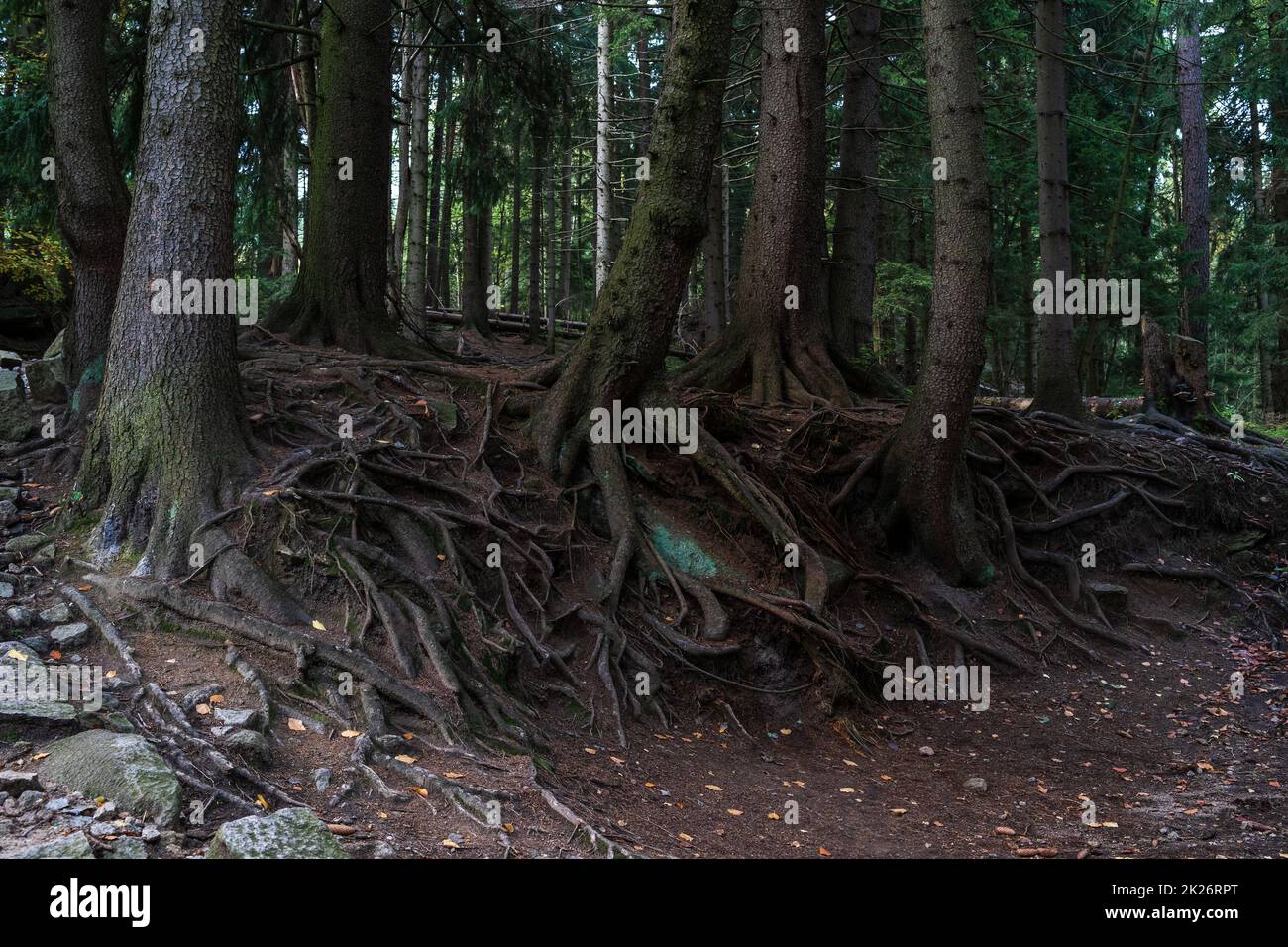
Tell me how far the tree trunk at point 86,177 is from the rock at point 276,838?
5.32 metres

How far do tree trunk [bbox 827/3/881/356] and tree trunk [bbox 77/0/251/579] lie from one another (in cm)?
823

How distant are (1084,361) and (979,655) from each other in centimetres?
1006

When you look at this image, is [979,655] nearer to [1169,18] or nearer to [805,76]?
[805,76]

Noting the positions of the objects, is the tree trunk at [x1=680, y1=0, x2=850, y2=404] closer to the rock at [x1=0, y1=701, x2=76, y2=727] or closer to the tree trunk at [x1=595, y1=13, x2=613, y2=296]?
the tree trunk at [x1=595, y1=13, x2=613, y2=296]

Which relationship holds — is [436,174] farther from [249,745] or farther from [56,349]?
[249,745]

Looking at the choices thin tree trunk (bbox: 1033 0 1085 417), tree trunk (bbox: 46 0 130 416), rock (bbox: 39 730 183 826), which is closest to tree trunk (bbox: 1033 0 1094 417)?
thin tree trunk (bbox: 1033 0 1085 417)

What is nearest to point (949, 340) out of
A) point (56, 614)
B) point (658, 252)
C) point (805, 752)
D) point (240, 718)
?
point (658, 252)

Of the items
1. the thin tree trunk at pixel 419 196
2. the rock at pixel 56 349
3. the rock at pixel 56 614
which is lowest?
the rock at pixel 56 614

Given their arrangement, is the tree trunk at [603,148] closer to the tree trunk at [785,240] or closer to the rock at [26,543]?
the tree trunk at [785,240]

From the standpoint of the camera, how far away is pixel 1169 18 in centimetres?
1809

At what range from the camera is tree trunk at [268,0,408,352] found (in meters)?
9.84

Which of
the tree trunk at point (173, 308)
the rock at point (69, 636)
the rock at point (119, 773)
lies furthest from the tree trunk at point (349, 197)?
the rock at point (119, 773)

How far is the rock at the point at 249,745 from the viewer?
4469 mm
